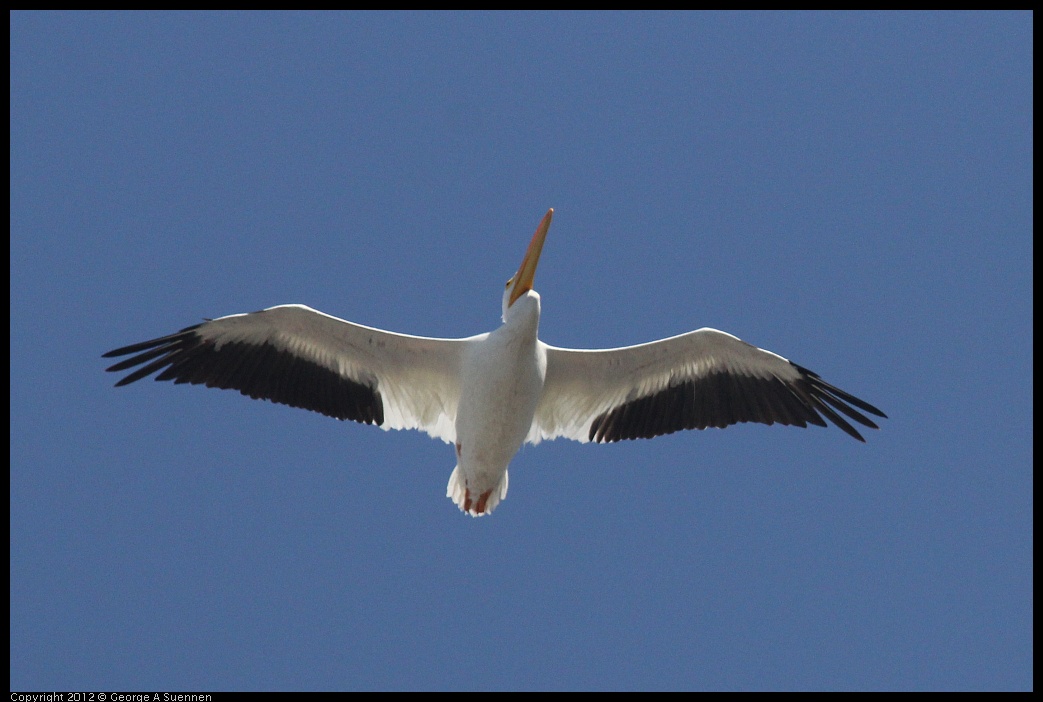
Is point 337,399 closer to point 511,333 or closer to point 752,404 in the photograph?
point 511,333

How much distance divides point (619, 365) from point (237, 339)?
348 centimetres

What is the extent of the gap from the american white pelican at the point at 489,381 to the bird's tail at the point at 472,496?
1cm

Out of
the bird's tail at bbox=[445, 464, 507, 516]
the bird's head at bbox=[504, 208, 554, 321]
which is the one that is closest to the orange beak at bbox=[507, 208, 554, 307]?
the bird's head at bbox=[504, 208, 554, 321]

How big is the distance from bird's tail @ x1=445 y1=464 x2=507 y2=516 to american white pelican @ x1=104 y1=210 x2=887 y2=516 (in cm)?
1

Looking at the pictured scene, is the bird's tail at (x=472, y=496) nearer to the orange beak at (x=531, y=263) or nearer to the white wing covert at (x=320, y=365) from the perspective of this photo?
the white wing covert at (x=320, y=365)

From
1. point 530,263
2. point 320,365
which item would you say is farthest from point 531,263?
point 320,365

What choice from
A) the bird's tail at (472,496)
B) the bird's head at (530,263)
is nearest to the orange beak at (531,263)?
the bird's head at (530,263)

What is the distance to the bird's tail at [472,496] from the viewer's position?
9953 millimetres

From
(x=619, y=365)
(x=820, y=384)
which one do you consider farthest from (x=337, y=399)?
(x=820, y=384)

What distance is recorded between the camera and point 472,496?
9.96m

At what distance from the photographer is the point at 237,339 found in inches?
381
